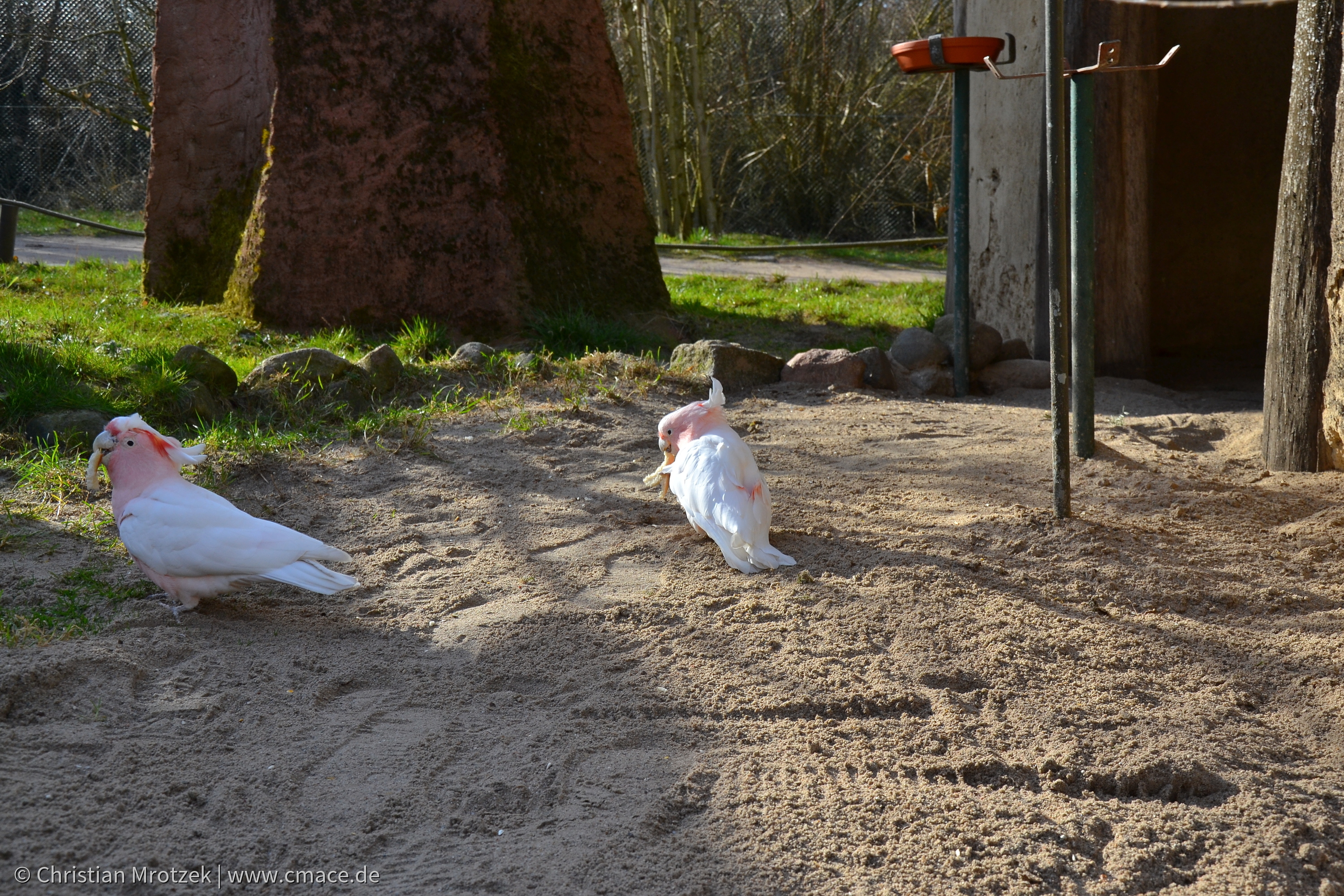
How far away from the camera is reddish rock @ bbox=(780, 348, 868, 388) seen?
4969 millimetres

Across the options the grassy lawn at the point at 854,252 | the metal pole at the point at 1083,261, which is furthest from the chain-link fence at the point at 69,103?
the metal pole at the point at 1083,261

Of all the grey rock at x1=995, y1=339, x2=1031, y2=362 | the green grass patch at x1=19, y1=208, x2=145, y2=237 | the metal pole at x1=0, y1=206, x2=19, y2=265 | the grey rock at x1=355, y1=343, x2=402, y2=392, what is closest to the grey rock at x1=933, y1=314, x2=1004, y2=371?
the grey rock at x1=995, y1=339, x2=1031, y2=362

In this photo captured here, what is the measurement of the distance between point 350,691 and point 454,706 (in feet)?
0.86

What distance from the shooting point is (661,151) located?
1320 centimetres

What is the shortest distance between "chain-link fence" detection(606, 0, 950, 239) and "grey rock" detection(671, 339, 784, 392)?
8220 millimetres

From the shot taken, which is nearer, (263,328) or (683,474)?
(683,474)

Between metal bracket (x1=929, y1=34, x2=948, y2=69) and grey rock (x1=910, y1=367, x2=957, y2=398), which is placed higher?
metal bracket (x1=929, y1=34, x2=948, y2=69)

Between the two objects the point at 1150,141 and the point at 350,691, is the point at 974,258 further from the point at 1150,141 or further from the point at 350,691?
the point at 350,691

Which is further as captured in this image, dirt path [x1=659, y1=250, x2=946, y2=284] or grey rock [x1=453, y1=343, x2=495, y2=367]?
dirt path [x1=659, y1=250, x2=946, y2=284]

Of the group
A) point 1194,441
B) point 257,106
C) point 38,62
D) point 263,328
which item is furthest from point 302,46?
point 38,62

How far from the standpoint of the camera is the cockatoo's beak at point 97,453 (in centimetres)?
273

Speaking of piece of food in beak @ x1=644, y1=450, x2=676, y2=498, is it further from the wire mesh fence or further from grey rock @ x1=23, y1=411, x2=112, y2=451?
the wire mesh fence

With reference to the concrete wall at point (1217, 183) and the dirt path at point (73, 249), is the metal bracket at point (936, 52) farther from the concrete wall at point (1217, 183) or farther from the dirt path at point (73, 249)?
the dirt path at point (73, 249)

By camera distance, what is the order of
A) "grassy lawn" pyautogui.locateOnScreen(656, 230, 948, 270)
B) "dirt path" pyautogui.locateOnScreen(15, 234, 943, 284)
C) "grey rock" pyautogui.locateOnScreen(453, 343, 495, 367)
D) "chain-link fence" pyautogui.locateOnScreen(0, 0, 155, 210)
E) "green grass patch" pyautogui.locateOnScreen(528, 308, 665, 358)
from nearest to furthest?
"grey rock" pyautogui.locateOnScreen(453, 343, 495, 367)
"green grass patch" pyautogui.locateOnScreen(528, 308, 665, 358)
"dirt path" pyautogui.locateOnScreen(15, 234, 943, 284)
"grassy lawn" pyautogui.locateOnScreen(656, 230, 948, 270)
"chain-link fence" pyautogui.locateOnScreen(0, 0, 155, 210)
